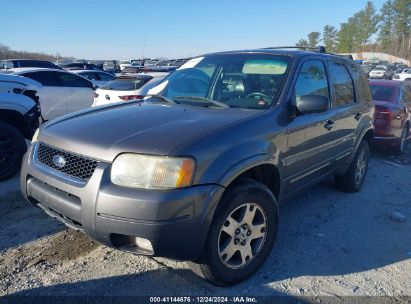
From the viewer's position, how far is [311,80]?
3.82m

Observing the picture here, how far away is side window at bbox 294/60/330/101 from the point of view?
11.8ft

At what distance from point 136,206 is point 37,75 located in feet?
26.7

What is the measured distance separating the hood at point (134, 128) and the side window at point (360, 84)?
240 cm

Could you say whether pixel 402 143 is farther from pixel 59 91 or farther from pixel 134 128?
pixel 59 91

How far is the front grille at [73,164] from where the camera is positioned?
2572 mm

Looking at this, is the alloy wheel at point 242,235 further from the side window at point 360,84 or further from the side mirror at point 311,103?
the side window at point 360,84

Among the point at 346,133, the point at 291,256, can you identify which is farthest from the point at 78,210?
the point at 346,133

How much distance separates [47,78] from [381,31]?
81.8 meters

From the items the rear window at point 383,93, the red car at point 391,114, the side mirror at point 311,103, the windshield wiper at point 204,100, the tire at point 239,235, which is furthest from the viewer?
the rear window at point 383,93

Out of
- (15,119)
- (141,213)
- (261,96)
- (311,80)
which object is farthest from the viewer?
(15,119)

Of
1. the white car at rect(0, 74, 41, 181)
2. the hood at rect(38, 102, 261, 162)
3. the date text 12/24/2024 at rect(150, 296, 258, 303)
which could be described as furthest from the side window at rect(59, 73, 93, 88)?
the date text 12/24/2024 at rect(150, 296, 258, 303)

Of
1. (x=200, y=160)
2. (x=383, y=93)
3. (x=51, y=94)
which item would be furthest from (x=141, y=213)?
(x=51, y=94)

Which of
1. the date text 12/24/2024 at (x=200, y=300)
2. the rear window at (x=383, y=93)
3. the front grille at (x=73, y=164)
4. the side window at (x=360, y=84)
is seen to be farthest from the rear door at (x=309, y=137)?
the rear window at (x=383, y=93)

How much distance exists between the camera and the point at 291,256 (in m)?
3.41
